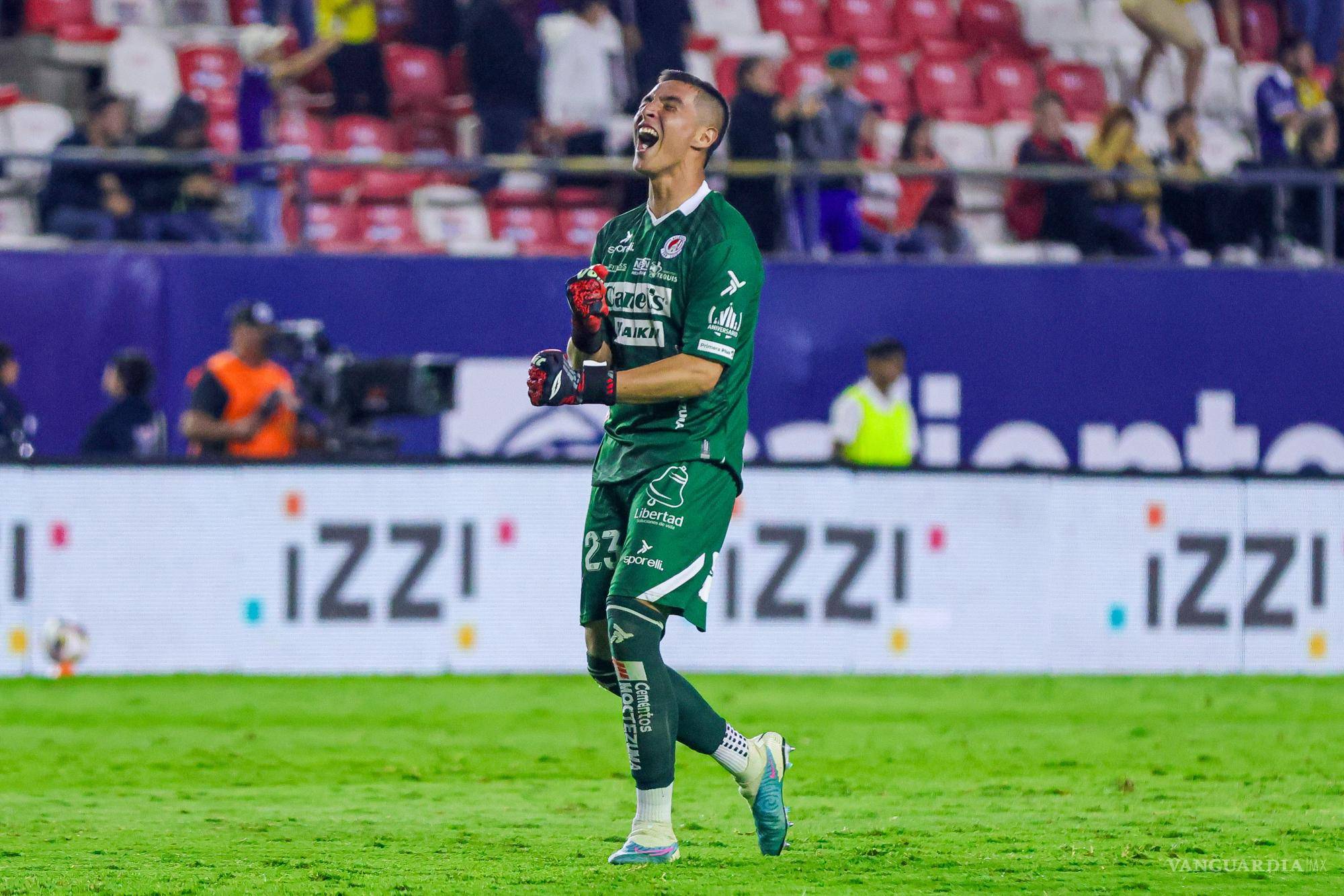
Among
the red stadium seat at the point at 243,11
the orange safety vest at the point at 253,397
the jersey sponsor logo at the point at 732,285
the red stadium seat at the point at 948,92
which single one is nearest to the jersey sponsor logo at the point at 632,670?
the jersey sponsor logo at the point at 732,285

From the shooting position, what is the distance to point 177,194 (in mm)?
14773

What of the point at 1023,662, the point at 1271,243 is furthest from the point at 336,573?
the point at 1271,243

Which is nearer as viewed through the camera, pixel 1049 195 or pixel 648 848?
pixel 648 848

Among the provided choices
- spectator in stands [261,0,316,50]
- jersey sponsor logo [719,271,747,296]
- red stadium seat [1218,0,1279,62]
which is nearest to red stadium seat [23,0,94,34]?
spectator in stands [261,0,316,50]

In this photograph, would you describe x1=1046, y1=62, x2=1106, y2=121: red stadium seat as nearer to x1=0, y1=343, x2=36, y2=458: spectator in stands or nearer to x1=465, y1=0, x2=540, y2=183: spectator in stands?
x1=465, y1=0, x2=540, y2=183: spectator in stands

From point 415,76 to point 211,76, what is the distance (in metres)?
1.64

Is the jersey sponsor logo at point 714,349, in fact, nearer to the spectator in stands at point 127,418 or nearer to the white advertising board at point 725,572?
the white advertising board at point 725,572

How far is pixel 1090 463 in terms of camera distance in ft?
52.2

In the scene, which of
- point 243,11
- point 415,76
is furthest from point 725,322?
point 243,11

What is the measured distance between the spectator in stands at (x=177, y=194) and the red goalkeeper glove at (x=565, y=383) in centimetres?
953

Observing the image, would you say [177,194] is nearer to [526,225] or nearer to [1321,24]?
[526,225]

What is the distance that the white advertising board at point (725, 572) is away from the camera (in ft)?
38.9

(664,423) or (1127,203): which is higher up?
(664,423)

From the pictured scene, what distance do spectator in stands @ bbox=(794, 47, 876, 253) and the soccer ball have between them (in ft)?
20.6
